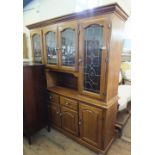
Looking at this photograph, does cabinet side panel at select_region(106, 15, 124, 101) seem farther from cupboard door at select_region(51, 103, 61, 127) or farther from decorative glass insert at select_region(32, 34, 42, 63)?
decorative glass insert at select_region(32, 34, 42, 63)

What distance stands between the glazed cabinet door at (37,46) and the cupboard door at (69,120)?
942 millimetres

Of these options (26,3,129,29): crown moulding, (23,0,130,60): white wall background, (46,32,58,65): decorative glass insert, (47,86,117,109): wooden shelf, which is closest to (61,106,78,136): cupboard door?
(47,86,117,109): wooden shelf

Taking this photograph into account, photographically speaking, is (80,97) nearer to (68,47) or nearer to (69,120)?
(69,120)

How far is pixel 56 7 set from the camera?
8.44ft

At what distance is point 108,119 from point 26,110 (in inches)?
46.7

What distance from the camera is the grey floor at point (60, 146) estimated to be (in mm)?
1899

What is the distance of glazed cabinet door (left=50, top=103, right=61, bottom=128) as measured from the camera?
7.15ft

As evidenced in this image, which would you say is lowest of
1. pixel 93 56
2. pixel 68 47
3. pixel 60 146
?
pixel 60 146

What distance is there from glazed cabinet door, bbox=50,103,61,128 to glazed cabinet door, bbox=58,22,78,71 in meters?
0.70

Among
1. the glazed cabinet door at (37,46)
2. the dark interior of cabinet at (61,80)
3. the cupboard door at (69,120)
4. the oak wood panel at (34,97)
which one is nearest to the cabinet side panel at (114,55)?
the cupboard door at (69,120)

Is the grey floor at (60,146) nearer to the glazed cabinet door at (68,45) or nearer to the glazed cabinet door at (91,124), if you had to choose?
the glazed cabinet door at (91,124)

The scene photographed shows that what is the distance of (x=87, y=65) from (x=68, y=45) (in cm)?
43

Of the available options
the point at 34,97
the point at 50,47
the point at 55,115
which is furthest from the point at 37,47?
the point at 55,115
